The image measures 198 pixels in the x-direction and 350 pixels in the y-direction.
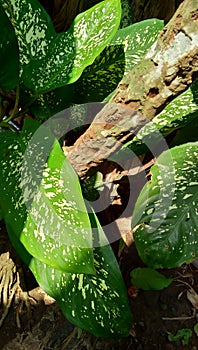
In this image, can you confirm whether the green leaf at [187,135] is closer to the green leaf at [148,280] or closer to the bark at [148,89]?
the bark at [148,89]

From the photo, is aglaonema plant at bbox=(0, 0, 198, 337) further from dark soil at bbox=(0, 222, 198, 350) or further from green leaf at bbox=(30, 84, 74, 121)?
dark soil at bbox=(0, 222, 198, 350)

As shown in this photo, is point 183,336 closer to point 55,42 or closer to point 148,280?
point 148,280

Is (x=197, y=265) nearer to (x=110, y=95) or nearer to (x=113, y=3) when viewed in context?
(x=110, y=95)

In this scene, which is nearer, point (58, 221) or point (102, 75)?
point (58, 221)

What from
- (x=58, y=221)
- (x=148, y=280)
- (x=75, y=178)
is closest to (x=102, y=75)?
(x=75, y=178)

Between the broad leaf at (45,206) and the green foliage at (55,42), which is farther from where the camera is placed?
the green foliage at (55,42)

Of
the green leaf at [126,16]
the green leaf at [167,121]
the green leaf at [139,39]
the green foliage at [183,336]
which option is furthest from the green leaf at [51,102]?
the green foliage at [183,336]

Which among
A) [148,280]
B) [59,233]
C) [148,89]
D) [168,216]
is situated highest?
[148,89]

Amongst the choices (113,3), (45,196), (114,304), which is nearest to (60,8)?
(113,3)
